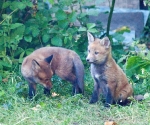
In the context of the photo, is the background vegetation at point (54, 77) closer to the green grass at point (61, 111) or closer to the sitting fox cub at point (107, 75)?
the green grass at point (61, 111)

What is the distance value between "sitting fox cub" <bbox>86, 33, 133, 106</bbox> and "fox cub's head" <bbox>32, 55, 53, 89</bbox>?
616 millimetres

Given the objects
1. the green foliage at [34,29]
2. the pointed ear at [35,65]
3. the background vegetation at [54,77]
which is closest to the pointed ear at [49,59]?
the pointed ear at [35,65]

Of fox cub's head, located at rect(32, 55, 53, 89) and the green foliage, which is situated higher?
the green foliage

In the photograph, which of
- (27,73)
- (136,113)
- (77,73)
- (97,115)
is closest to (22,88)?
(27,73)

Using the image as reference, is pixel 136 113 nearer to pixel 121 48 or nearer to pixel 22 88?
pixel 22 88

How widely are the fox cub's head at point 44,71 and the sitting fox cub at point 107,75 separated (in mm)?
616

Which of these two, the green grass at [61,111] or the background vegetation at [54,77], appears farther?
the background vegetation at [54,77]

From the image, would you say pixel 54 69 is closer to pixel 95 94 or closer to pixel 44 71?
pixel 44 71

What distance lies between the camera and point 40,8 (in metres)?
8.66

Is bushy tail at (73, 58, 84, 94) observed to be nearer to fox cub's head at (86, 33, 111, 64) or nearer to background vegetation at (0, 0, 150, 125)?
background vegetation at (0, 0, 150, 125)

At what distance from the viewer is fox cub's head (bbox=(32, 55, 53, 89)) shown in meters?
6.92

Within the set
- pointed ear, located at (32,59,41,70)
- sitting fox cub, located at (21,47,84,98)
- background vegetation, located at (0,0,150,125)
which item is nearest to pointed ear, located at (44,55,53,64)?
sitting fox cub, located at (21,47,84,98)

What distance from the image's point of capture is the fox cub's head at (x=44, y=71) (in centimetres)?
692

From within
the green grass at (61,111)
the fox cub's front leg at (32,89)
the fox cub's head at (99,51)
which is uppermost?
the fox cub's head at (99,51)
